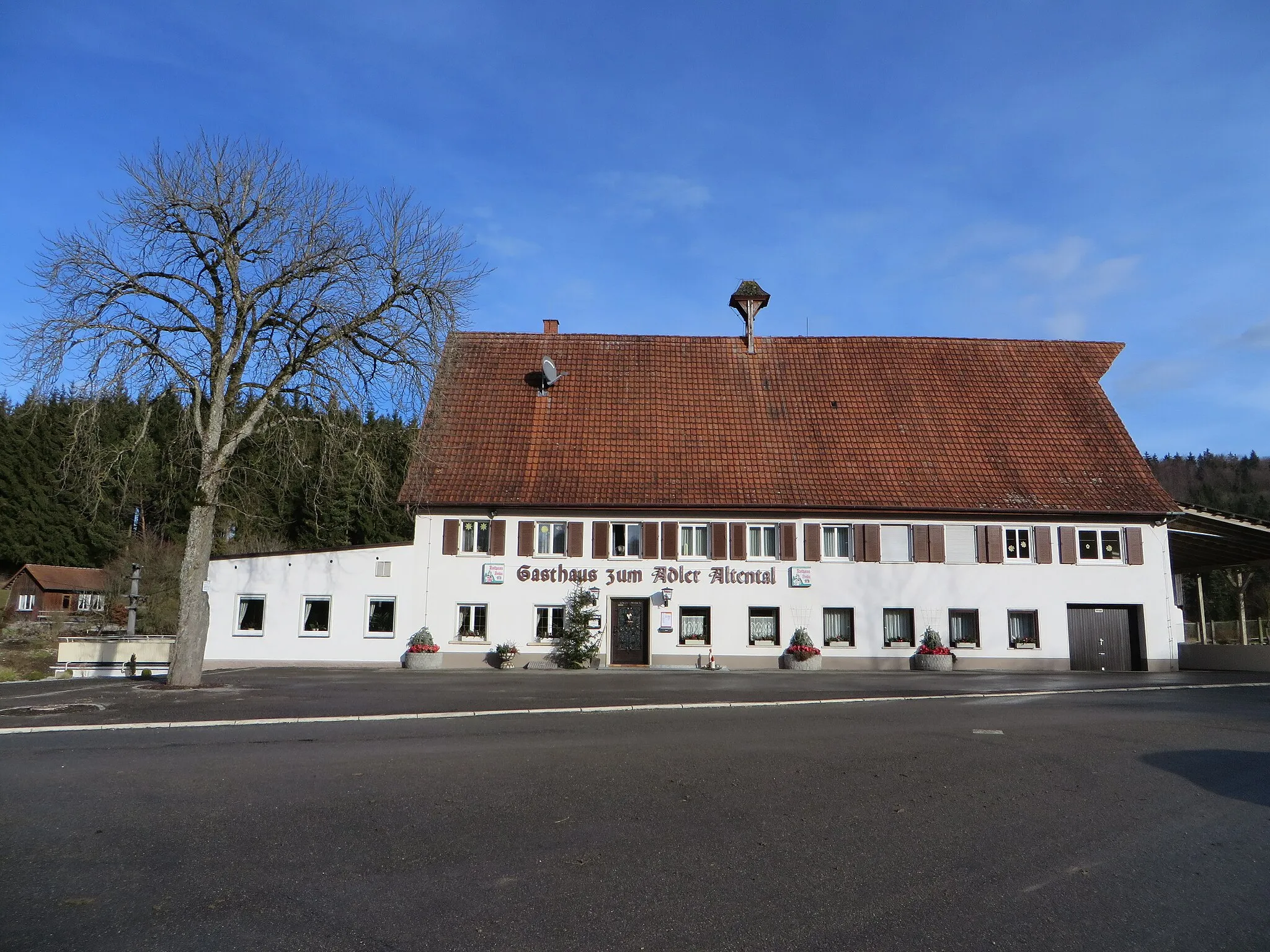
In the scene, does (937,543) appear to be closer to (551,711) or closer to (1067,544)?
(1067,544)

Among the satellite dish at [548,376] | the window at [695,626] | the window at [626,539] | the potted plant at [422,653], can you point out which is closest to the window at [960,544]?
the window at [695,626]

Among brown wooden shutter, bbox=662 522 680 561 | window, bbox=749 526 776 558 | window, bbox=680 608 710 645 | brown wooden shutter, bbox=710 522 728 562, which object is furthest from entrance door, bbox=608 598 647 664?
window, bbox=749 526 776 558

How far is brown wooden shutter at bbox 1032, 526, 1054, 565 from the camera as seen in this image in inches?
1222

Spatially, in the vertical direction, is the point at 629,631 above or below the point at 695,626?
below

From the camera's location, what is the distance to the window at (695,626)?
1196 inches

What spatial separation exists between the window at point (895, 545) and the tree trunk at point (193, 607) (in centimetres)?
2025

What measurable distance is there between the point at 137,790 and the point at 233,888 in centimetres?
341

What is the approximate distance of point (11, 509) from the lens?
5675cm

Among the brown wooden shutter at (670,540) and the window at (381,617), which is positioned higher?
the brown wooden shutter at (670,540)

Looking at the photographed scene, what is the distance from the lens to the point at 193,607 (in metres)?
19.8

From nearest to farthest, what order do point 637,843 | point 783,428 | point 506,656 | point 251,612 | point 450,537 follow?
point 637,843
point 506,656
point 251,612
point 450,537
point 783,428

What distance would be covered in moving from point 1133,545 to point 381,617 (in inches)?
964

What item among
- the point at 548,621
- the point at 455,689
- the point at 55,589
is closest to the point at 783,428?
the point at 548,621

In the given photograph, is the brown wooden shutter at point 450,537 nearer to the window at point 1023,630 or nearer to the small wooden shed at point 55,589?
the window at point 1023,630
